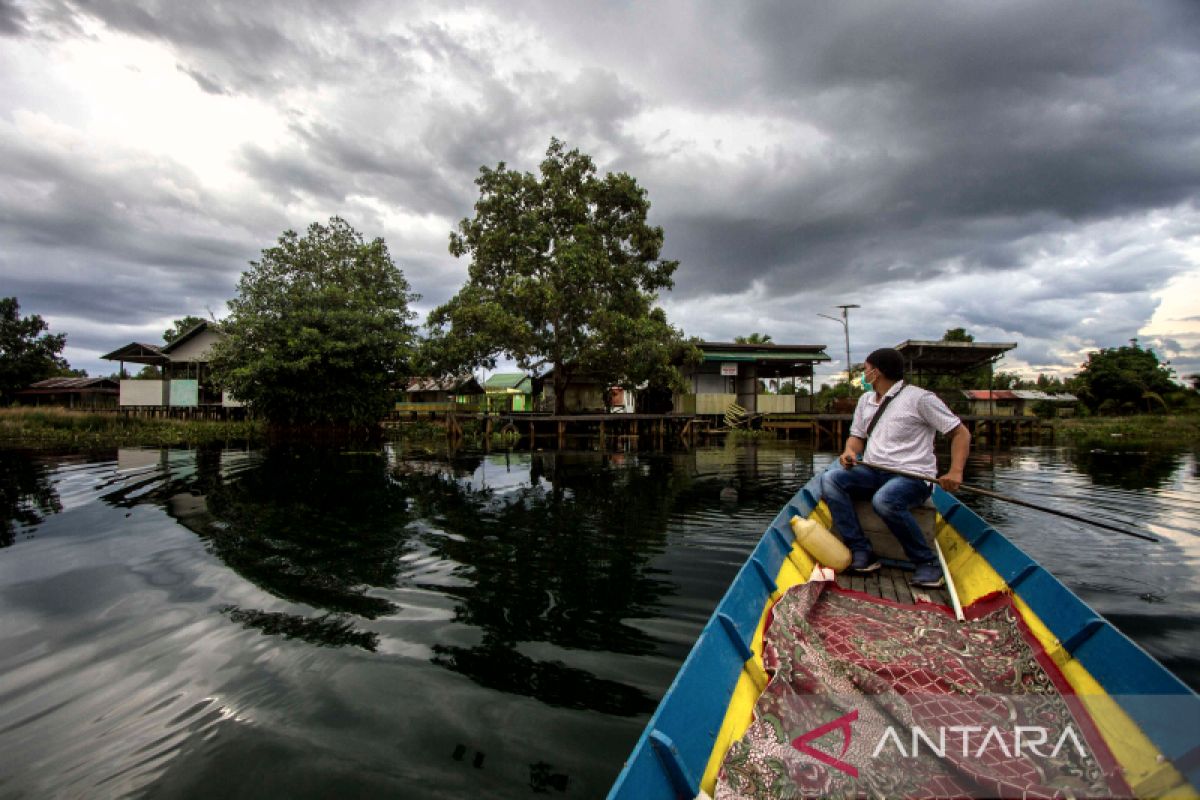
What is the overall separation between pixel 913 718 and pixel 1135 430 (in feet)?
132

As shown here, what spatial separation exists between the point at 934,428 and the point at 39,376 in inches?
2146

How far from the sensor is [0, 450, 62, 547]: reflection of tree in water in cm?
768

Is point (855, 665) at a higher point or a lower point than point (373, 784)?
higher

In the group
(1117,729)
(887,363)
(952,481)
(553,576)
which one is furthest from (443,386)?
(1117,729)

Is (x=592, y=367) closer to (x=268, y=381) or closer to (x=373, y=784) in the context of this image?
(x=268, y=381)

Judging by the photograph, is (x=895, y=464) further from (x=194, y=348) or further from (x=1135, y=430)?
(x=194, y=348)

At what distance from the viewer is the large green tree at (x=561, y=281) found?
832 inches

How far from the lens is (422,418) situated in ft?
112

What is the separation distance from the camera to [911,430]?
4.45 meters

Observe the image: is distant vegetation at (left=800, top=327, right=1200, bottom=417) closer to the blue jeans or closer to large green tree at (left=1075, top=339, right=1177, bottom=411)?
large green tree at (left=1075, top=339, right=1177, bottom=411)

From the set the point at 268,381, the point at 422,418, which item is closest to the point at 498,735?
the point at 268,381

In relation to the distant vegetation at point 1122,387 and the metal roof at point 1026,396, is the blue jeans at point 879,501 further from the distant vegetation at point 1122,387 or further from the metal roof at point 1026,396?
the metal roof at point 1026,396

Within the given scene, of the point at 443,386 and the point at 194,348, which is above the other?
the point at 194,348

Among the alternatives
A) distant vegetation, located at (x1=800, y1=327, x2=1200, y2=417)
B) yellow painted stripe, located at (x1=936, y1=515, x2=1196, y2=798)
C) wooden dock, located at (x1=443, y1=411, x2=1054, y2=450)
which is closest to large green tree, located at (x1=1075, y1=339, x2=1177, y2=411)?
distant vegetation, located at (x1=800, y1=327, x2=1200, y2=417)
